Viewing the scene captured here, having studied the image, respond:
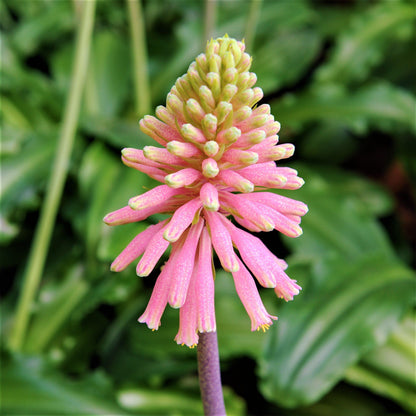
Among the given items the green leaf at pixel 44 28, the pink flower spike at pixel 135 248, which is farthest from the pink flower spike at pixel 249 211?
the green leaf at pixel 44 28

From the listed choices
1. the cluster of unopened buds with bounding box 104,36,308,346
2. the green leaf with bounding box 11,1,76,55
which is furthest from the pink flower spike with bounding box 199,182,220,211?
the green leaf with bounding box 11,1,76,55

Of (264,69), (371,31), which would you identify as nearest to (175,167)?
(264,69)

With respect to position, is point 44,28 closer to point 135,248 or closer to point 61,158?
point 61,158

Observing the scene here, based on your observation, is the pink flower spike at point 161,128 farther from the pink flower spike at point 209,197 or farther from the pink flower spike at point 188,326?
the pink flower spike at point 188,326

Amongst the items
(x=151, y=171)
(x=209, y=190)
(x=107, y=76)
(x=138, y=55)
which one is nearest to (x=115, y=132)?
(x=138, y=55)

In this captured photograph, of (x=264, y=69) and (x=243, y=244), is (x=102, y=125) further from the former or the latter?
(x=243, y=244)

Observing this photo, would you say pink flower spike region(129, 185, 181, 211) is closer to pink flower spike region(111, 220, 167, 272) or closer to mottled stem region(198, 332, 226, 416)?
pink flower spike region(111, 220, 167, 272)

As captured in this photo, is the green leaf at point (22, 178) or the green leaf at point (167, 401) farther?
the green leaf at point (22, 178)
